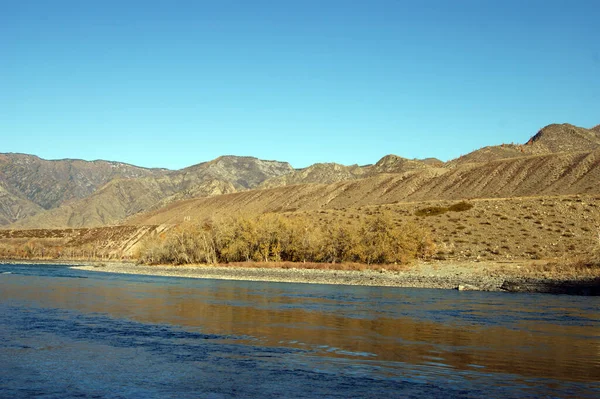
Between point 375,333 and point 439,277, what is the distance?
26513mm

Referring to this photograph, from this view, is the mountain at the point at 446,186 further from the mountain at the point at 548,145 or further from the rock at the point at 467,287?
the rock at the point at 467,287

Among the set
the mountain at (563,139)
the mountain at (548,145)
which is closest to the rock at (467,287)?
the mountain at (548,145)

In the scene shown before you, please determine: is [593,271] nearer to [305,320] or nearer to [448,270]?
[448,270]

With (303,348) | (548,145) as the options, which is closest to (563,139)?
(548,145)

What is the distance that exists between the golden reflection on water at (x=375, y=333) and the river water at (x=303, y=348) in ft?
0.18

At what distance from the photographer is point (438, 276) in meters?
49.7

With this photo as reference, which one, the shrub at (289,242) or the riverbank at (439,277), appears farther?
the shrub at (289,242)

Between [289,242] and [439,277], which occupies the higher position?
[289,242]

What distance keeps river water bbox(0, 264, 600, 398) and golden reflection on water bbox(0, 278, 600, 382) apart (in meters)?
0.06

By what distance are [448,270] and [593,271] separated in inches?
499

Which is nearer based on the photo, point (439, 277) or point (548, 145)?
point (439, 277)

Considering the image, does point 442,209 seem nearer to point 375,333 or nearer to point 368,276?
point 368,276

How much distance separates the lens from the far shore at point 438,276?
41494mm

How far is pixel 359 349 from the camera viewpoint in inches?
808
